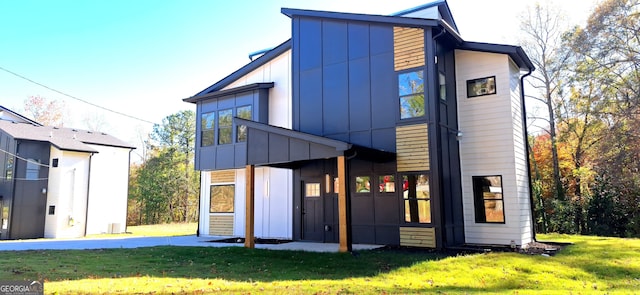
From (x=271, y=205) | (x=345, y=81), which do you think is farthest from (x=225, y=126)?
(x=345, y=81)

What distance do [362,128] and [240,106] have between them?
218 inches

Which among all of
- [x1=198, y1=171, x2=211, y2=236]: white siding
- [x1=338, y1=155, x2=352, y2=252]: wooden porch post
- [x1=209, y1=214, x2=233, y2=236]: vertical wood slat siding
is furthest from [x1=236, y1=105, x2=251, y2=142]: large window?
[x1=338, y1=155, x2=352, y2=252]: wooden porch post

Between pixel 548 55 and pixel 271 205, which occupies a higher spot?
pixel 548 55

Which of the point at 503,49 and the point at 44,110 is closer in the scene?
the point at 503,49

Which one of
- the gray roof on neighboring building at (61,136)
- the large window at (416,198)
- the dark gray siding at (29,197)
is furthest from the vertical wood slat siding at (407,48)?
the dark gray siding at (29,197)

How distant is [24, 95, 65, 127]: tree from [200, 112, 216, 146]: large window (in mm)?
20773

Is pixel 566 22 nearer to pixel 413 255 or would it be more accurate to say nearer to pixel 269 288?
pixel 413 255

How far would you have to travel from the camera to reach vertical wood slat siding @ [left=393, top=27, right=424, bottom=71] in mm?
10719

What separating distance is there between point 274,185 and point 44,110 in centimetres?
2529

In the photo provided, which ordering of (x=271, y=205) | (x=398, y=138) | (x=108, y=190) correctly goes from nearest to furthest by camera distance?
(x=398, y=138)
(x=271, y=205)
(x=108, y=190)

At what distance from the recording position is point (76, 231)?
63.0 ft

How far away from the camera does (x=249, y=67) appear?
15.5m

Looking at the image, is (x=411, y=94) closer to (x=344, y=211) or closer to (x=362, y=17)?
(x=362, y=17)

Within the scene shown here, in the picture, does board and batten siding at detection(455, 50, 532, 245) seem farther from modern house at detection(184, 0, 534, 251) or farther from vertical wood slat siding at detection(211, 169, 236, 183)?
vertical wood slat siding at detection(211, 169, 236, 183)
